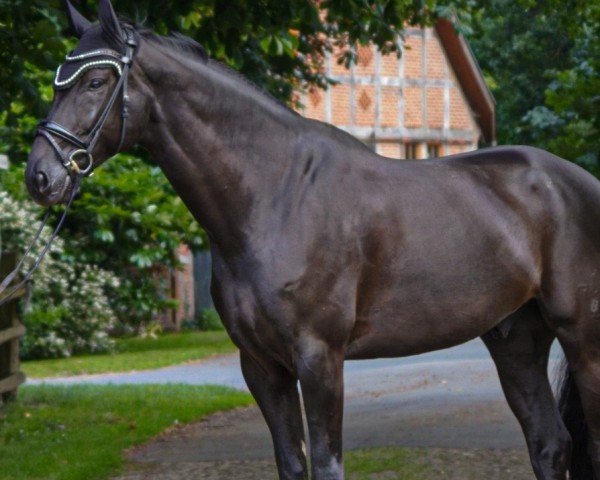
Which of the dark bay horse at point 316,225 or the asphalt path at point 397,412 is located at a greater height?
the dark bay horse at point 316,225

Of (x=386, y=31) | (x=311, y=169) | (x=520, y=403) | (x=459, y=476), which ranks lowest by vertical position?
(x=459, y=476)

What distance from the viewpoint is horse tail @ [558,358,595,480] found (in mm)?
5734

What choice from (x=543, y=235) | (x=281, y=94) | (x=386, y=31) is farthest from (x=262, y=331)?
(x=281, y=94)

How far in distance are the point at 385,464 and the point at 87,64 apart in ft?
13.7

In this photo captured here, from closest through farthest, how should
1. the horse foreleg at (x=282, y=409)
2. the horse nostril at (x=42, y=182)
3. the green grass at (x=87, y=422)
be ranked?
1. the horse nostril at (x=42, y=182)
2. the horse foreleg at (x=282, y=409)
3. the green grass at (x=87, y=422)

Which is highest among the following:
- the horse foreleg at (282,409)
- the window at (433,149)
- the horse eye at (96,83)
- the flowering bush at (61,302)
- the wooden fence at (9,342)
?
the horse eye at (96,83)

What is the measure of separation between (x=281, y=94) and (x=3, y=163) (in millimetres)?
6871

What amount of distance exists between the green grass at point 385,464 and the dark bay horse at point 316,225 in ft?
8.08

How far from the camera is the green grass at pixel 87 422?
8.35 metres

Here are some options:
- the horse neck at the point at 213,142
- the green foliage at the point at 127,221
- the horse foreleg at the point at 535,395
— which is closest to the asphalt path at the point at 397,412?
the horse foreleg at the point at 535,395

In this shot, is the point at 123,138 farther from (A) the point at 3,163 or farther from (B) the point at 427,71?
(B) the point at 427,71

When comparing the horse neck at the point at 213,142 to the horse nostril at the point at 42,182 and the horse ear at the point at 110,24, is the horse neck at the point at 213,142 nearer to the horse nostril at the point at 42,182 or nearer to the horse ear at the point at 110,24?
the horse ear at the point at 110,24

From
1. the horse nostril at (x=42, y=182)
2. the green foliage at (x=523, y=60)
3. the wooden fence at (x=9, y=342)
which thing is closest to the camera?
the horse nostril at (x=42, y=182)

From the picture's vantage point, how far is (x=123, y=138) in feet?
14.8
